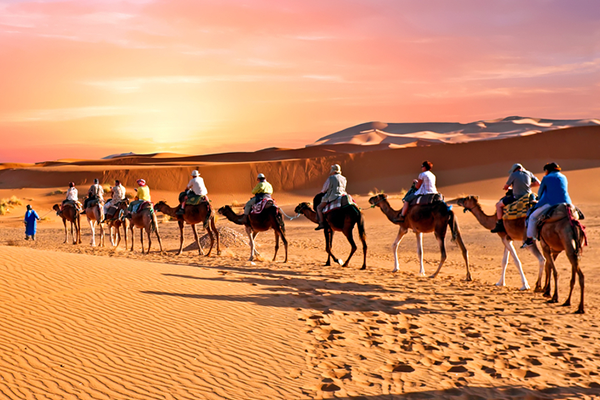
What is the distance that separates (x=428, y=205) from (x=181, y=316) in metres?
7.67

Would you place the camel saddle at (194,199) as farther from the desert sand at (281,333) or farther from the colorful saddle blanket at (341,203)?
the colorful saddle blanket at (341,203)

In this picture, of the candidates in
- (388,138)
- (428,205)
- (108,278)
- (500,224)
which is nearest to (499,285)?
(500,224)

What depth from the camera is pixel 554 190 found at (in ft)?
33.3

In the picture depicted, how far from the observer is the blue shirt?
33.1 ft

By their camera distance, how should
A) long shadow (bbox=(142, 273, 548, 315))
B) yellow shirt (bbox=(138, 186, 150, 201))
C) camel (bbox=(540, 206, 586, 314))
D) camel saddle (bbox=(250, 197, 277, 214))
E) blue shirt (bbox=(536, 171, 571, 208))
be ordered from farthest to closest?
yellow shirt (bbox=(138, 186, 150, 201)) < camel saddle (bbox=(250, 197, 277, 214)) < blue shirt (bbox=(536, 171, 571, 208)) < camel (bbox=(540, 206, 586, 314)) < long shadow (bbox=(142, 273, 548, 315))

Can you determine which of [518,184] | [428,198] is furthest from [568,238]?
[428,198]

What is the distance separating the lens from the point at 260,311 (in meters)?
8.94

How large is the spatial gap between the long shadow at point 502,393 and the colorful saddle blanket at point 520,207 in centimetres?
595

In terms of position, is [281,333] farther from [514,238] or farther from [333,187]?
[333,187]

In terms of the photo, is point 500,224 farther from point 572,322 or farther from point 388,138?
point 388,138

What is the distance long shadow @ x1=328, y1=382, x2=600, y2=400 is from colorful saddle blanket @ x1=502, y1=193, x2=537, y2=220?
5945mm

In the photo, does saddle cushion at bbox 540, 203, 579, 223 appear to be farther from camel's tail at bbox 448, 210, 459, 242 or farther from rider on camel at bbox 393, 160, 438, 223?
rider on camel at bbox 393, 160, 438, 223

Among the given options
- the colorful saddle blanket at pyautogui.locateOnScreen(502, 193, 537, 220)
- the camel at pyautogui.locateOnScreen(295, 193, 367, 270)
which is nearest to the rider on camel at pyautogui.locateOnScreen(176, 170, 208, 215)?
the camel at pyautogui.locateOnScreen(295, 193, 367, 270)

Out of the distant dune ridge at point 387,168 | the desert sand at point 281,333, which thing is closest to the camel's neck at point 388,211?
the desert sand at point 281,333
